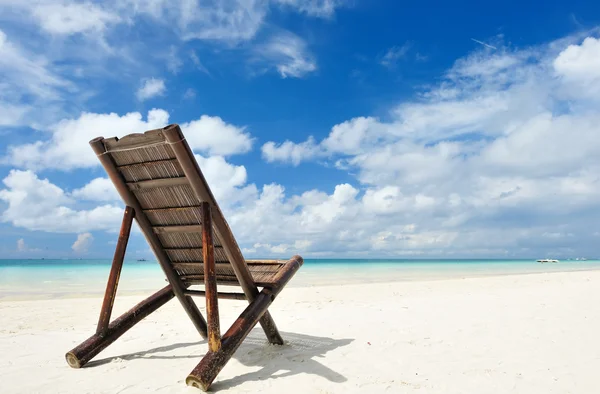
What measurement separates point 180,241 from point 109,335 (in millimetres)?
1296

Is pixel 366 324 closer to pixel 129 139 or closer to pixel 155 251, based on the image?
pixel 155 251

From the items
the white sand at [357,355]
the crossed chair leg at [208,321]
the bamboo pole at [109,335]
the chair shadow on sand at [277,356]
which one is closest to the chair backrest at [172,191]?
the crossed chair leg at [208,321]

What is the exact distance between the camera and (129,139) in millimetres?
3768

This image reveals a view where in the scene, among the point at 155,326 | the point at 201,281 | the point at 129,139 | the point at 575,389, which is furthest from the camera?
the point at 155,326

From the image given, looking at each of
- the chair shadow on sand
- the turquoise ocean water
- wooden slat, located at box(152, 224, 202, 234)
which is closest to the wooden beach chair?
wooden slat, located at box(152, 224, 202, 234)

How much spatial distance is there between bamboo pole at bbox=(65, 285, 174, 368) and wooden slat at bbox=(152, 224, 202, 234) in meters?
0.89

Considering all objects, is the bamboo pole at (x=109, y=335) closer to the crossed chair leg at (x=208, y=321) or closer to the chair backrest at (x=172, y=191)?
the crossed chair leg at (x=208, y=321)

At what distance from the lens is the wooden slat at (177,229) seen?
416 cm

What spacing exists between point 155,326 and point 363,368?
168 inches

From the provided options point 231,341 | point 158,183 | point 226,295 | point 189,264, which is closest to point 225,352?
point 231,341

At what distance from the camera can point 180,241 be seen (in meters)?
4.49

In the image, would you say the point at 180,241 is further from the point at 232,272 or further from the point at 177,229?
the point at 232,272

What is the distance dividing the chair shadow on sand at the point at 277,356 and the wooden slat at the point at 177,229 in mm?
1478

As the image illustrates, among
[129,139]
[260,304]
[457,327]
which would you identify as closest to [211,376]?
[260,304]
